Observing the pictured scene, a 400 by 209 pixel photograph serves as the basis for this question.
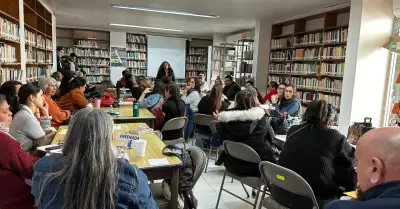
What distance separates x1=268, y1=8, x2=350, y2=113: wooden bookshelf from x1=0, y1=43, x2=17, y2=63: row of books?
565 centimetres

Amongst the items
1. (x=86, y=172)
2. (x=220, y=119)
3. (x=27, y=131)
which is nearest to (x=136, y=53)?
(x=220, y=119)

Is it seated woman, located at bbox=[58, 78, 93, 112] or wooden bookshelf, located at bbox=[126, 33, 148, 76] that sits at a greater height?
wooden bookshelf, located at bbox=[126, 33, 148, 76]

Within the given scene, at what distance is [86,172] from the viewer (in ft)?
4.14

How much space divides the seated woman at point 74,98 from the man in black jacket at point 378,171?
3.86 m

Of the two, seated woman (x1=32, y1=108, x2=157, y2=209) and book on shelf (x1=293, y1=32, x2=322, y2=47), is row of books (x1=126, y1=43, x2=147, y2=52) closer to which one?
book on shelf (x1=293, y1=32, x2=322, y2=47)

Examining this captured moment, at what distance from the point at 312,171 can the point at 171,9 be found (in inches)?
221

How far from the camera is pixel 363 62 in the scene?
4988 mm

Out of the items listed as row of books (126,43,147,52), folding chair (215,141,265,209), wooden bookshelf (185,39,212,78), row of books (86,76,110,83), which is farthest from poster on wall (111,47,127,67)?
folding chair (215,141,265,209)

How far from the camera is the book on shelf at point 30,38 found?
5.30m

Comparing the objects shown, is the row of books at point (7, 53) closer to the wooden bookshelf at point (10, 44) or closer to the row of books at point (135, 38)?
the wooden bookshelf at point (10, 44)

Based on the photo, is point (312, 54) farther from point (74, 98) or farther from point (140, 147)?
point (140, 147)

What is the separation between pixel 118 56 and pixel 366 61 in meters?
8.93

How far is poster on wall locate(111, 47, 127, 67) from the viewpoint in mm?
11445

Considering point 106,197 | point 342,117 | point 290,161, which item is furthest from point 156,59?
point 106,197
